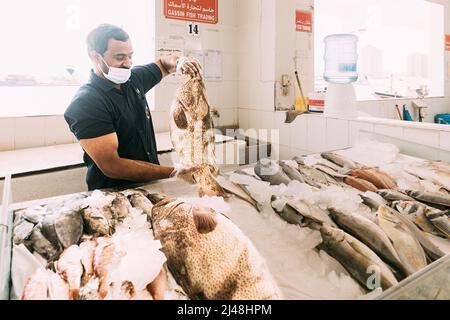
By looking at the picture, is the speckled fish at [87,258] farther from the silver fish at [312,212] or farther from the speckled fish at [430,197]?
the speckled fish at [430,197]

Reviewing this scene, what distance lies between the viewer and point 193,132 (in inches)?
56.7

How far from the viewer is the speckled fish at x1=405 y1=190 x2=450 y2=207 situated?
1.36 metres

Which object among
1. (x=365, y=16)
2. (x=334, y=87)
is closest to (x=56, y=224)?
(x=334, y=87)

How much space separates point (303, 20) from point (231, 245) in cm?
300

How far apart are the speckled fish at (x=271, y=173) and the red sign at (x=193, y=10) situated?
2199 millimetres

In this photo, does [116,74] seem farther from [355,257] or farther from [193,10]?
[193,10]

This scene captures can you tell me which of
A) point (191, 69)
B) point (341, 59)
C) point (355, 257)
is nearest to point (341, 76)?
point (341, 59)

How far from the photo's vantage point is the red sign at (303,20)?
3270mm

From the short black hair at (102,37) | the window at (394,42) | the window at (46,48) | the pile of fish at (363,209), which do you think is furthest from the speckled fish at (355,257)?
the window at (394,42)

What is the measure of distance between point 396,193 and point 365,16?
3.89m

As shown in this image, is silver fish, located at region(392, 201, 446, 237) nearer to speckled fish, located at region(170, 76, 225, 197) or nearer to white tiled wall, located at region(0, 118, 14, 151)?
speckled fish, located at region(170, 76, 225, 197)

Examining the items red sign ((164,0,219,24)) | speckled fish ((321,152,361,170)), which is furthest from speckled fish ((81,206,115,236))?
red sign ((164,0,219,24))
